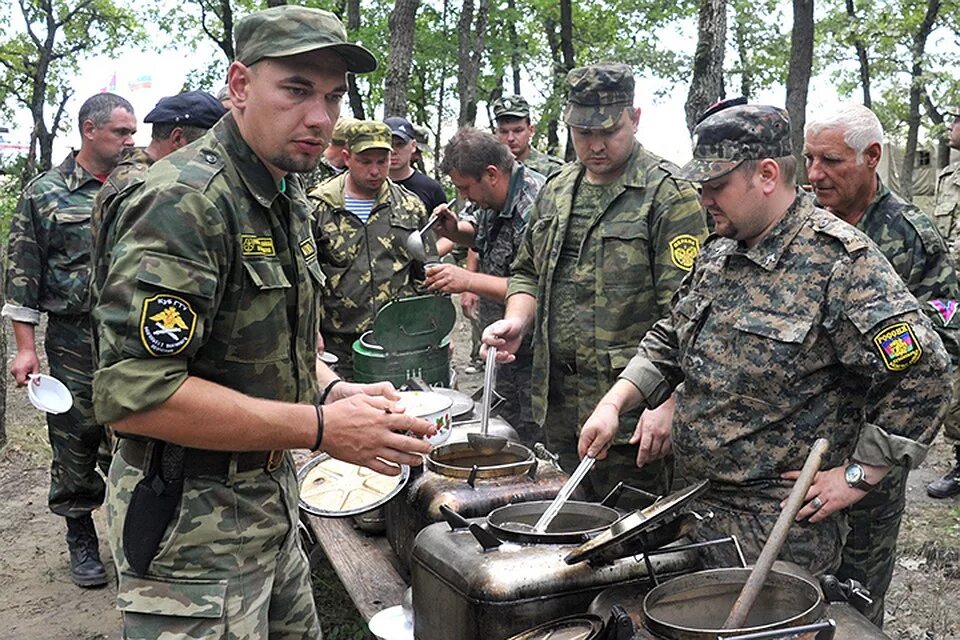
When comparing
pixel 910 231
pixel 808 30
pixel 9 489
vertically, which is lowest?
pixel 9 489

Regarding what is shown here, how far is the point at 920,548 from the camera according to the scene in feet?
15.9

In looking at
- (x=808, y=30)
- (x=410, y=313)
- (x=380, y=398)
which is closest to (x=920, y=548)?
(x=410, y=313)

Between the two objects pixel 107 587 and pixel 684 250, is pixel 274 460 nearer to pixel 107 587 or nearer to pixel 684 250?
pixel 684 250

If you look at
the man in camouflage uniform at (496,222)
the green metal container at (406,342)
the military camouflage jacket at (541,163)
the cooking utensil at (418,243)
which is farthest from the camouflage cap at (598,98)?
the military camouflage jacket at (541,163)

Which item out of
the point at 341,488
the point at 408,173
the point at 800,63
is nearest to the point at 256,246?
the point at 341,488

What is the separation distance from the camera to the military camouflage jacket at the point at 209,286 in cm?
194

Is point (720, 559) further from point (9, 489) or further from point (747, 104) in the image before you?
point (9, 489)

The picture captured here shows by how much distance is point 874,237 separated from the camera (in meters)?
3.56

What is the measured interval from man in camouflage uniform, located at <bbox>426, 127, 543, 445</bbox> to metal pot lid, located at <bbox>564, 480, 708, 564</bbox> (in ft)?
8.04

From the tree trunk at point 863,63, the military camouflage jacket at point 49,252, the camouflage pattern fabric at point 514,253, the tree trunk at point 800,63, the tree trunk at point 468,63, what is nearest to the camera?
the military camouflage jacket at point 49,252

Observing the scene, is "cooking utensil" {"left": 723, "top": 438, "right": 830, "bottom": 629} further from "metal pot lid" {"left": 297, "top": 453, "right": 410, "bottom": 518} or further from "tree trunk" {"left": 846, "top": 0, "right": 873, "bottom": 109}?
"tree trunk" {"left": 846, "top": 0, "right": 873, "bottom": 109}

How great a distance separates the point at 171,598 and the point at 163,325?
0.67 meters

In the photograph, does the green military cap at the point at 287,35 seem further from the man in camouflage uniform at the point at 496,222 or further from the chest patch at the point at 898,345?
the man in camouflage uniform at the point at 496,222

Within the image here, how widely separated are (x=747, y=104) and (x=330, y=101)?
4.10 feet
